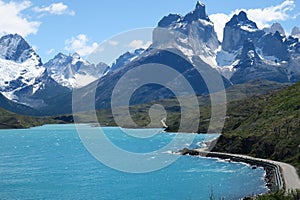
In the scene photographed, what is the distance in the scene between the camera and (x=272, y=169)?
114m

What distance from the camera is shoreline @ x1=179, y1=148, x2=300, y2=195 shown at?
8962 cm

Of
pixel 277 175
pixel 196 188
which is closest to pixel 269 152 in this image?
pixel 277 175

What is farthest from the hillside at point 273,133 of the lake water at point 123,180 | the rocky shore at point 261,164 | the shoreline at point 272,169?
the lake water at point 123,180

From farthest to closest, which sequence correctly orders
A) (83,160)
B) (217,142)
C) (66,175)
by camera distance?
(217,142) → (83,160) → (66,175)

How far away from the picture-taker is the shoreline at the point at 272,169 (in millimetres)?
89625

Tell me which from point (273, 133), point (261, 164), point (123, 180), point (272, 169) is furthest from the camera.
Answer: point (273, 133)

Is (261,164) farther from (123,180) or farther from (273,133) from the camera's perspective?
(123,180)

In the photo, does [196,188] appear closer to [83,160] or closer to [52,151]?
[83,160]

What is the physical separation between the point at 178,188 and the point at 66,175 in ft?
129

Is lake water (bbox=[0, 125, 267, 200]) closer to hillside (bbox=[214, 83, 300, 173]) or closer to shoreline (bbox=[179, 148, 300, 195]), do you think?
shoreline (bbox=[179, 148, 300, 195])

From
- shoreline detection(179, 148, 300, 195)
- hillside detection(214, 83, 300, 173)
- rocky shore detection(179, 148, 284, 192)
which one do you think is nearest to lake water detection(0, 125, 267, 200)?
rocky shore detection(179, 148, 284, 192)

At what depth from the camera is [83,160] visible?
157 metres

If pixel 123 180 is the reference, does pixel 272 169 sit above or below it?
above

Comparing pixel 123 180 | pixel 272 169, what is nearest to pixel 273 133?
pixel 272 169
